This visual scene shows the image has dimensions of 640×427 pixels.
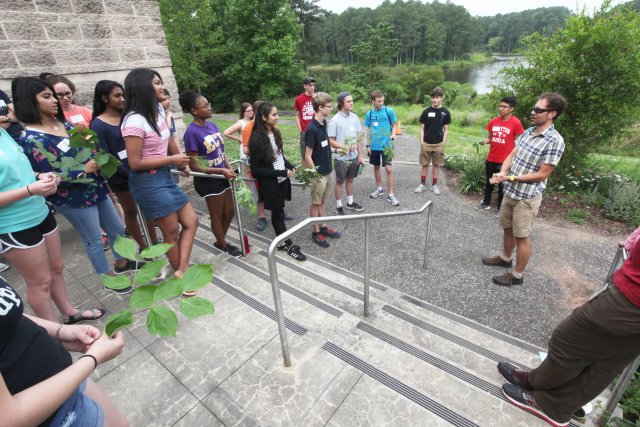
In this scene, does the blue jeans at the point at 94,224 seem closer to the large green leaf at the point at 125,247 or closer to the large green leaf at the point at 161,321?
the large green leaf at the point at 125,247

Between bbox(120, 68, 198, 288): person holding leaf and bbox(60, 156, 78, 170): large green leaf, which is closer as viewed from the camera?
bbox(60, 156, 78, 170): large green leaf

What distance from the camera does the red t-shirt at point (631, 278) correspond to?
1.55 meters

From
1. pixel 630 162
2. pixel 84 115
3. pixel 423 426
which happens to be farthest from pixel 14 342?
pixel 630 162

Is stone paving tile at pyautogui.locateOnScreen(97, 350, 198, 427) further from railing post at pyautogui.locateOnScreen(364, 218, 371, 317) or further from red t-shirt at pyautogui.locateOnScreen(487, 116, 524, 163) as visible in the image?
red t-shirt at pyautogui.locateOnScreen(487, 116, 524, 163)

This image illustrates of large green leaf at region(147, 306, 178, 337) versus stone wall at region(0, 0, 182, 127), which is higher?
stone wall at region(0, 0, 182, 127)

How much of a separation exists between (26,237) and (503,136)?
5831 mm

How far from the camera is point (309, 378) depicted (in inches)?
81.4

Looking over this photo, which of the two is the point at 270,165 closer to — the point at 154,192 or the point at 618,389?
the point at 154,192

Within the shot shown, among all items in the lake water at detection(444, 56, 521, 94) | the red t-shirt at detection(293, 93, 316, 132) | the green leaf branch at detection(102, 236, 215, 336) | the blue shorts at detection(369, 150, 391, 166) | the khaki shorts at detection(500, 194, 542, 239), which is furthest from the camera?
the lake water at detection(444, 56, 521, 94)

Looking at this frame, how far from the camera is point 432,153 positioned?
5984 mm

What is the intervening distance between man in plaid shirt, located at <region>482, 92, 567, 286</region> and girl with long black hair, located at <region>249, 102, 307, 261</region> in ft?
7.60

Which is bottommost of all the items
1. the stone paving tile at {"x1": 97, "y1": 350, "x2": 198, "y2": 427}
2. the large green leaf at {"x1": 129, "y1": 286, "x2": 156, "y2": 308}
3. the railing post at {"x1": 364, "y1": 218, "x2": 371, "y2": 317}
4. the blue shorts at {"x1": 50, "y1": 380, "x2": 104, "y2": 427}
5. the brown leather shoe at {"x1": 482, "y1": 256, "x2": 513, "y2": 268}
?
the brown leather shoe at {"x1": 482, "y1": 256, "x2": 513, "y2": 268}

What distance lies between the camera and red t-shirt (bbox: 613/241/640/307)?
155 cm

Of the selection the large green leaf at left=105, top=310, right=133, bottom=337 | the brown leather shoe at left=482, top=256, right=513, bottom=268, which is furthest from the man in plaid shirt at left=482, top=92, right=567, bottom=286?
the large green leaf at left=105, top=310, right=133, bottom=337
